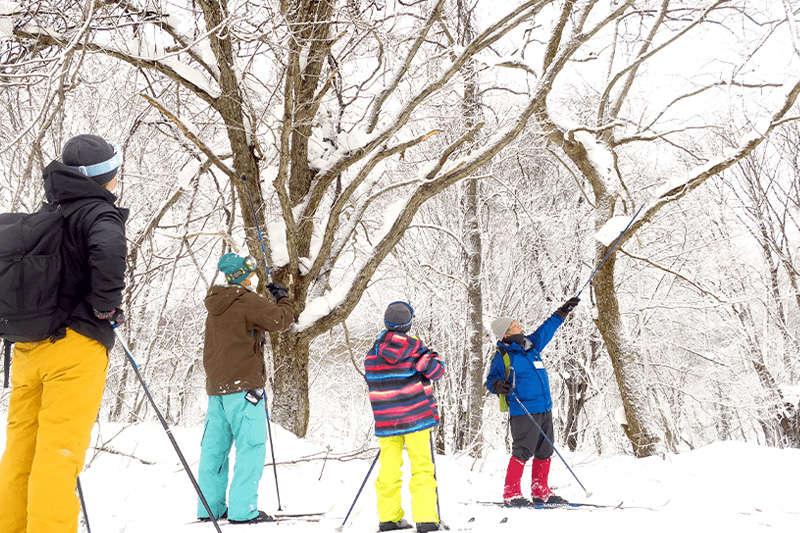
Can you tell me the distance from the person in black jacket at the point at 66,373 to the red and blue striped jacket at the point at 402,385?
166cm

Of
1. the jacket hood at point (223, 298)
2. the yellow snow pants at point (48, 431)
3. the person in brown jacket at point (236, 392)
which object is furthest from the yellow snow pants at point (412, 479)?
the yellow snow pants at point (48, 431)

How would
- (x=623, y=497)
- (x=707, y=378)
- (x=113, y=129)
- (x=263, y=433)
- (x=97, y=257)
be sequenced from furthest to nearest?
1. (x=707, y=378)
2. (x=113, y=129)
3. (x=623, y=497)
4. (x=263, y=433)
5. (x=97, y=257)

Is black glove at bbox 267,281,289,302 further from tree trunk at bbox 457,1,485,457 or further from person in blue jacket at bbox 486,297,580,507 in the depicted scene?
tree trunk at bbox 457,1,485,457

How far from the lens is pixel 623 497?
4.36 metres

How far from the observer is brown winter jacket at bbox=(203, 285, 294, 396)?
11.3 feet

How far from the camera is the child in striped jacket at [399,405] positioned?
10.8 ft

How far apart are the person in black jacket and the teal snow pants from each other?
1262 millimetres

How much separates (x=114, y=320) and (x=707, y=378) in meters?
16.3

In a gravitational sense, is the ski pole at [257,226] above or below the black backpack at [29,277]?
above

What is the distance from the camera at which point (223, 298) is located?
3607mm

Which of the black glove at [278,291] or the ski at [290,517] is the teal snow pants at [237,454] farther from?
the black glove at [278,291]

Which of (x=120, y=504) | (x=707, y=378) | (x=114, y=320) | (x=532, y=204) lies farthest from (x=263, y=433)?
(x=707, y=378)


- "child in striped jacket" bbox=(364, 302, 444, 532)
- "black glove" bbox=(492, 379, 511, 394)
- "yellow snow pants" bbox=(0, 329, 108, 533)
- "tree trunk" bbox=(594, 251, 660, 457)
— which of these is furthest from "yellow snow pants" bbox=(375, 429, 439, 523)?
"tree trunk" bbox=(594, 251, 660, 457)

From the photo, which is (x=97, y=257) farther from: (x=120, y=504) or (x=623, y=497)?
(x=623, y=497)
